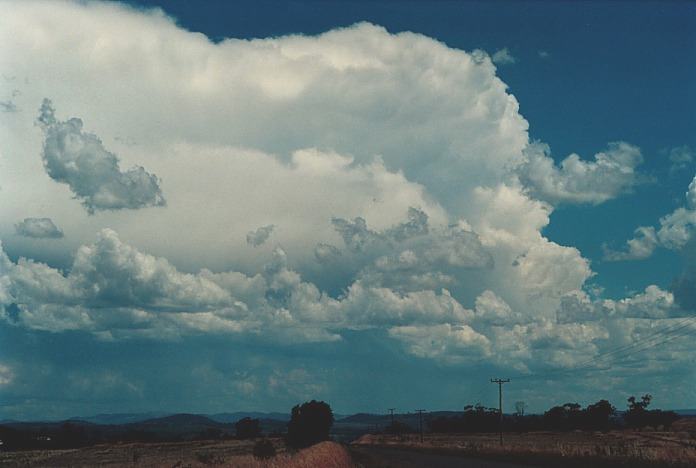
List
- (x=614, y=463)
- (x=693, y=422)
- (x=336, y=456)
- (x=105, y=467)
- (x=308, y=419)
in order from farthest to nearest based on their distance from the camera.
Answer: (x=693, y=422)
(x=308, y=419)
(x=105, y=467)
(x=336, y=456)
(x=614, y=463)

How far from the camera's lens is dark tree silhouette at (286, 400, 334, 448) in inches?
5408

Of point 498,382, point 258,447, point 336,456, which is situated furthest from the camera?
point 498,382

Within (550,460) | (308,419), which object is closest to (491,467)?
(550,460)

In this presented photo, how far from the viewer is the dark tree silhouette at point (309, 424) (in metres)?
137

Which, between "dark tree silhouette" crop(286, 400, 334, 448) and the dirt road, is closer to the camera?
the dirt road

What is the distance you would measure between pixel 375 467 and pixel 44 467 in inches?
2307

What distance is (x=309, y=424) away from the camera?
138m

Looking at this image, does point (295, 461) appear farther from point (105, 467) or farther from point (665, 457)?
point (105, 467)

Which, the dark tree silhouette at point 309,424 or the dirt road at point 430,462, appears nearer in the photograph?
the dirt road at point 430,462

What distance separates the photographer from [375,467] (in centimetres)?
Answer: 6038

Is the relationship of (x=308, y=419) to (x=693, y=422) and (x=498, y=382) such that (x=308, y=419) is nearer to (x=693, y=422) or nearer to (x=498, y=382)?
(x=498, y=382)

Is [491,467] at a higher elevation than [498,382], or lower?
lower

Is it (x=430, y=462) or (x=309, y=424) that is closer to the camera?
(x=430, y=462)

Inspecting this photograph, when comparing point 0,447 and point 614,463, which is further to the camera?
point 0,447
